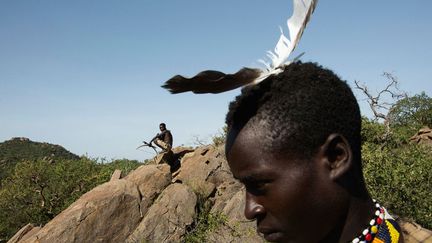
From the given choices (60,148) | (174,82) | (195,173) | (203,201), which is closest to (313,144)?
(174,82)

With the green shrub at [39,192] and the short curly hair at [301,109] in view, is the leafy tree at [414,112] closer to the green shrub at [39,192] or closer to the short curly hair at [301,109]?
the green shrub at [39,192]

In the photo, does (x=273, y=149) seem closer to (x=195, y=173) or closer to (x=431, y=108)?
(x=195, y=173)

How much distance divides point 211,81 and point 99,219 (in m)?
10.7

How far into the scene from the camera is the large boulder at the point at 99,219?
10781 mm

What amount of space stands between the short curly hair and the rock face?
908cm

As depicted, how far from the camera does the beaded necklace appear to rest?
162 centimetres

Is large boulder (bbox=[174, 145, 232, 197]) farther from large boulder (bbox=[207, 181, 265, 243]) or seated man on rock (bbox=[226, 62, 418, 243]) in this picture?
seated man on rock (bbox=[226, 62, 418, 243])

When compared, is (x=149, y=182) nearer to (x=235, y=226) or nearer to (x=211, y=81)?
(x=235, y=226)

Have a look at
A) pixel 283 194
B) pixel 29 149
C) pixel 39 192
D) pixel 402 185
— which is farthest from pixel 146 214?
pixel 29 149

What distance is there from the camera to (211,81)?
5.22 ft

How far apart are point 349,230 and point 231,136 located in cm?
60

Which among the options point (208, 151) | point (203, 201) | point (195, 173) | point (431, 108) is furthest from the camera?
point (431, 108)

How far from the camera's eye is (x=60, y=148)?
75875 millimetres

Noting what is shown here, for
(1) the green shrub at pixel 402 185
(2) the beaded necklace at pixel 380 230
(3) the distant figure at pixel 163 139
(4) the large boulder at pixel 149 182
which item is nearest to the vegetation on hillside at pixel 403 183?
(1) the green shrub at pixel 402 185
